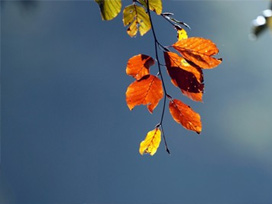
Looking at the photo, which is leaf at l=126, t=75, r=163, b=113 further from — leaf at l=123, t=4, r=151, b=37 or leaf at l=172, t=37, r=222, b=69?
leaf at l=123, t=4, r=151, b=37

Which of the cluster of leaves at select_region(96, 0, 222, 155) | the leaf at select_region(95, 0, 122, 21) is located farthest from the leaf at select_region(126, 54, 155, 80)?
the leaf at select_region(95, 0, 122, 21)

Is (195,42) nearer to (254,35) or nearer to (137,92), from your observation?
(137,92)

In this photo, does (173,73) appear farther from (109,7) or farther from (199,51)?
(109,7)

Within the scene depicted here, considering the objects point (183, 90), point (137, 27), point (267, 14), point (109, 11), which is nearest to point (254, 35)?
point (267, 14)

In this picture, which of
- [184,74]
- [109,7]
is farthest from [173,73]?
[109,7]

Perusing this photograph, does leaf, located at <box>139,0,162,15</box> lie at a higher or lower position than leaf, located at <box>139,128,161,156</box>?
higher

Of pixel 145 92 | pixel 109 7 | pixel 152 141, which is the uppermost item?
pixel 109 7
